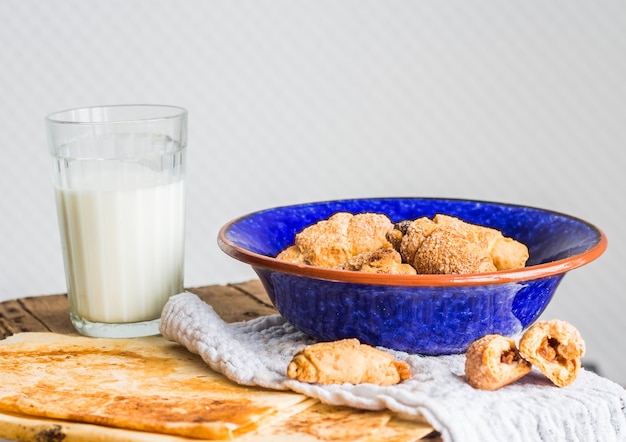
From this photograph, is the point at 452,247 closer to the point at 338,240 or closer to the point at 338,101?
the point at 338,240

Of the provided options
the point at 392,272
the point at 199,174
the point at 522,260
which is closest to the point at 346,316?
the point at 392,272

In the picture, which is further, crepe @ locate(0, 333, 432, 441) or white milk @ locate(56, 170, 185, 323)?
white milk @ locate(56, 170, 185, 323)

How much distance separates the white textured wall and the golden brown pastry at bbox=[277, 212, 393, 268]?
52.5 inches

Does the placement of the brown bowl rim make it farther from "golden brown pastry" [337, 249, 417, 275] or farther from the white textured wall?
the white textured wall

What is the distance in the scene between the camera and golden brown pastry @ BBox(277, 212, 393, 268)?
0.99 metres

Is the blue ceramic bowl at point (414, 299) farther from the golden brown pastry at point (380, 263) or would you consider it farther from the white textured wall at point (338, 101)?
the white textured wall at point (338, 101)

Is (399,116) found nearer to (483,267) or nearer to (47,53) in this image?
(47,53)

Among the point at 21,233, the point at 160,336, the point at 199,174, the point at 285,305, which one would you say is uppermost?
the point at 285,305

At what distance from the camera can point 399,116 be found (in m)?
2.42

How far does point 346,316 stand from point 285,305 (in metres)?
0.09

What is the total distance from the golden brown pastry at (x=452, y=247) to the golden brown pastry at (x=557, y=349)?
11 centimetres

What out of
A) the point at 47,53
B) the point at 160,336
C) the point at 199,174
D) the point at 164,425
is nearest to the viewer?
the point at 164,425

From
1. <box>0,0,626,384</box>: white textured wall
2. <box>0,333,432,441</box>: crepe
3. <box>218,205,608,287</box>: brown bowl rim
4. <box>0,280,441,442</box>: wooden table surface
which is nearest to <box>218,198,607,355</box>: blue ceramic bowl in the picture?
<box>218,205,608,287</box>: brown bowl rim

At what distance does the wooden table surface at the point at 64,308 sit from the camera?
1.15 metres
